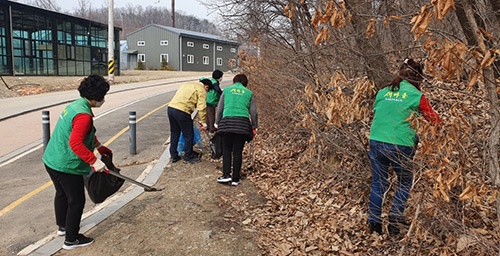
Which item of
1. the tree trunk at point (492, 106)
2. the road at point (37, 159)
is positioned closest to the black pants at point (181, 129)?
the road at point (37, 159)

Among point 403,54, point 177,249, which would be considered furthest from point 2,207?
point 403,54

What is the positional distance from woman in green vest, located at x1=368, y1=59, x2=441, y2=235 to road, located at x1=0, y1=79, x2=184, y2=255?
12.8 feet

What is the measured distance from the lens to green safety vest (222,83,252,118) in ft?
21.3

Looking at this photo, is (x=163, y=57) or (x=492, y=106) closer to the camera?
(x=492, y=106)

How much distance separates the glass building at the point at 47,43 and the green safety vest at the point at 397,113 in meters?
28.4

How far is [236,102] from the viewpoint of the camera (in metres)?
6.53

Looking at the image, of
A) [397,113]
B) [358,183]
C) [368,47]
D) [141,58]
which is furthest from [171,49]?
[397,113]

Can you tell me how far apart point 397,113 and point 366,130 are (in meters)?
1.78

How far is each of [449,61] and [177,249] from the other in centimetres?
326

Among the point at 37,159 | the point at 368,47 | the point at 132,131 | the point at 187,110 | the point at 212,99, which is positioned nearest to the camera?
the point at 368,47

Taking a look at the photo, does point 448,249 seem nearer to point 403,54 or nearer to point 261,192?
point 261,192

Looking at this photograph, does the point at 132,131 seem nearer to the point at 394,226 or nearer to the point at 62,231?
the point at 62,231

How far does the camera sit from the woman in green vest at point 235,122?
21.2 feet

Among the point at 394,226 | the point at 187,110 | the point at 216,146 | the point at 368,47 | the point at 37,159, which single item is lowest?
the point at 37,159
